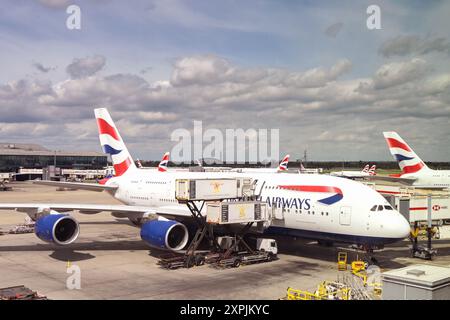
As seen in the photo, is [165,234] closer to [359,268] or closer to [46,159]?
[359,268]

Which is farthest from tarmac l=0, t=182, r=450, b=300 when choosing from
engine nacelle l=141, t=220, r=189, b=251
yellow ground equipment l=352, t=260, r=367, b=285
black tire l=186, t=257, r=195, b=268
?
engine nacelle l=141, t=220, r=189, b=251

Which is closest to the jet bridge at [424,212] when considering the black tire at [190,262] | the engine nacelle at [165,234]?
the black tire at [190,262]

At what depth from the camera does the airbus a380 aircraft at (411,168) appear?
40.3m

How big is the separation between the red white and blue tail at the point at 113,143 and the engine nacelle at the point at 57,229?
10.5 meters

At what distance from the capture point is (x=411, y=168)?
4125 cm

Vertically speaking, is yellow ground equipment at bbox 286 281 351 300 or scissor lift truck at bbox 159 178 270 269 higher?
scissor lift truck at bbox 159 178 270 269

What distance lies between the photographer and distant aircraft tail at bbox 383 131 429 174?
41.0 metres

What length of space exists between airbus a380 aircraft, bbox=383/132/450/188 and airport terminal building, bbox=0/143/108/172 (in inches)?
3457

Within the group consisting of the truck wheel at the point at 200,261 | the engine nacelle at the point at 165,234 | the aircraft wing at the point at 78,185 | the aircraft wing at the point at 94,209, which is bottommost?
the truck wheel at the point at 200,261

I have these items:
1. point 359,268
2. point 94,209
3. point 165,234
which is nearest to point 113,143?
point 94,209

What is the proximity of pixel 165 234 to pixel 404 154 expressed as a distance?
28.2 metres

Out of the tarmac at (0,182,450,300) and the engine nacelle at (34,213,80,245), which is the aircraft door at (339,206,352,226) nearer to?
the tarmac at (0,182,450,300)

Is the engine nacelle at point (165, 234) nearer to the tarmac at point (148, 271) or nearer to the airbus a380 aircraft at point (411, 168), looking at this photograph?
the tarmac at point (148, 271)
